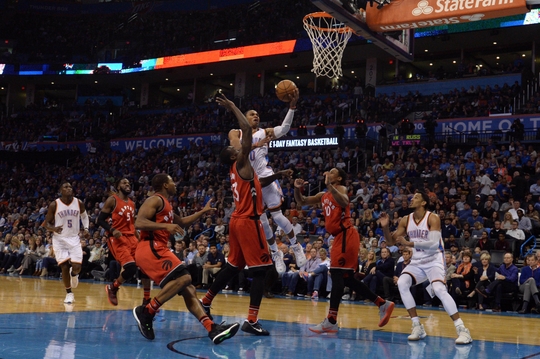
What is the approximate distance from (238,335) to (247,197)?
162 centimetres

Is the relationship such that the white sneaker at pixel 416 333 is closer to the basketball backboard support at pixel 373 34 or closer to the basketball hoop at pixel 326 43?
the basketball backboard support at pixel 373 34

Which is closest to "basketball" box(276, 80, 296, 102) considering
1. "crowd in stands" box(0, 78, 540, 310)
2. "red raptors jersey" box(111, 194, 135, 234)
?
"red raptors jersey" box(111, 194, 135, 234)

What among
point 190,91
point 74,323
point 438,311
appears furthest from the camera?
point 190,91

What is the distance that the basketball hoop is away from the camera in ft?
47.1

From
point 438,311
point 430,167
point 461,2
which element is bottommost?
point 438,311

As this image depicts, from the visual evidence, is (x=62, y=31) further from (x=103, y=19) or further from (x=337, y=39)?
(x=337, y=39)

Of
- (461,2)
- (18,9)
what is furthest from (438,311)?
(18,9)

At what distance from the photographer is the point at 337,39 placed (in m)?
14.4

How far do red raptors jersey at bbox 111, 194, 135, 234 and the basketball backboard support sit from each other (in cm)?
442

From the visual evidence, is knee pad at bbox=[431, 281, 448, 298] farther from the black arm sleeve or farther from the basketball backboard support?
the basketball backboard support

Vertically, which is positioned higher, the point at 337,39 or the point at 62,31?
the point at 62,31

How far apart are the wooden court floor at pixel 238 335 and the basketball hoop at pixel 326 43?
5902 millimetres

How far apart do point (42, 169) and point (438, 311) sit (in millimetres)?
28764

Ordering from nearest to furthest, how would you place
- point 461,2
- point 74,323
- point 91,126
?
point 74,323, point 461,2, point 91,126
